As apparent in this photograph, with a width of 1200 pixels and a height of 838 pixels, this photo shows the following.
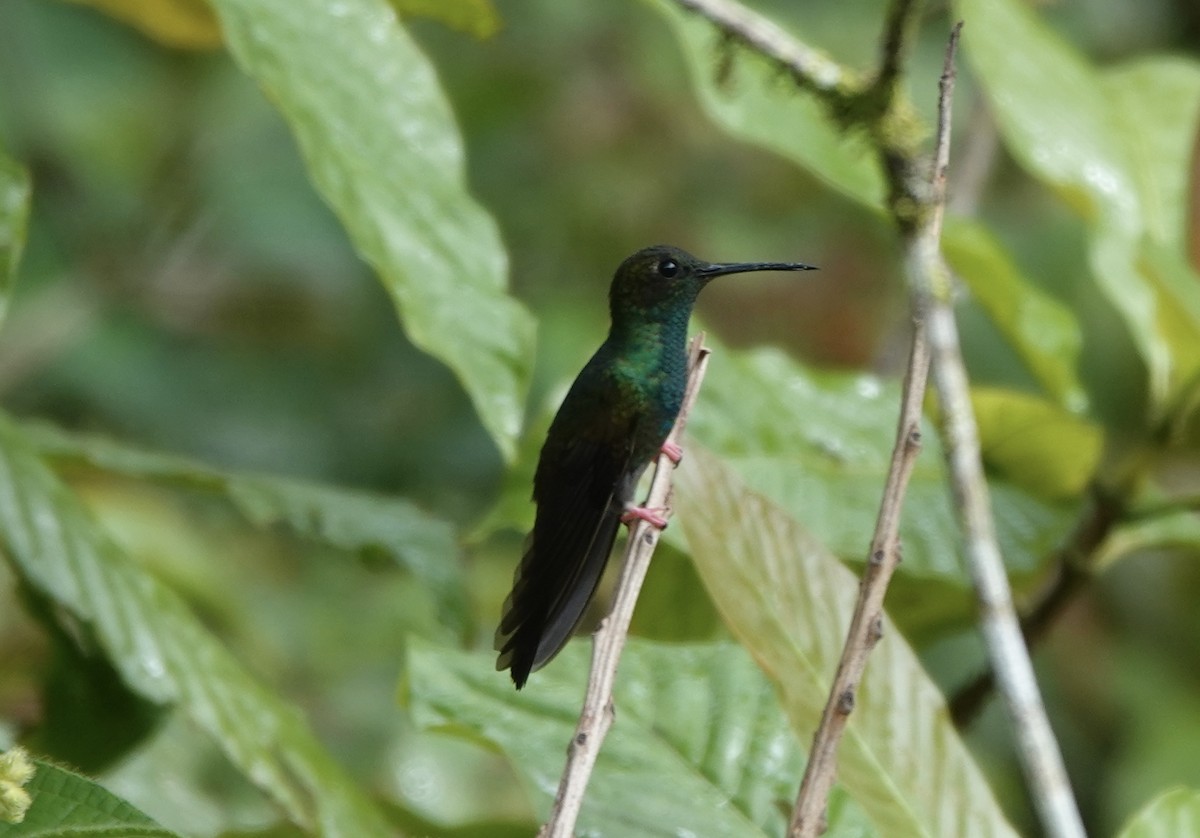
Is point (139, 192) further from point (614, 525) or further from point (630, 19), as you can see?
point (614, 525)

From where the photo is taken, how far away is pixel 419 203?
1.94 m

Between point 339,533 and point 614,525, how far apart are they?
2.38 ft

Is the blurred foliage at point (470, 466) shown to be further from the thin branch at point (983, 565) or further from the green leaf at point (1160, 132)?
the thin branch at point (983, 565)

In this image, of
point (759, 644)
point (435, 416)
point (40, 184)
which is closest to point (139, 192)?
point (40, 184)

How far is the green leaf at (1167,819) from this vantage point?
5.92 ft

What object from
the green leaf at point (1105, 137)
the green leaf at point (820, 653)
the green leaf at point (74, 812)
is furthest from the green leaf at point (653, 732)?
the green leaf at point (1105, 137)

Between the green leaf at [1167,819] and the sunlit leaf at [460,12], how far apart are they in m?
1.36

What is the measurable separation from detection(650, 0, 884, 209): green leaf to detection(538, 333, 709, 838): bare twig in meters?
0.97

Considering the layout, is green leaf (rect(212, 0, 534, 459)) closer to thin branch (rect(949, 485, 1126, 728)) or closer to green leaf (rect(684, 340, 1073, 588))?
green leaf (rect(684, 340, 1073, 588))

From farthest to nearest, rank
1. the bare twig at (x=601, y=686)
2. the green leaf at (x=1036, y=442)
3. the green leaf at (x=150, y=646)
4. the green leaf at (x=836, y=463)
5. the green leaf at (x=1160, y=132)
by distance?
the green leaf at (x=1160, y=132)
the green leaf at (x=1036, y=442)
the green leaf at (x=836, y=463)
the green leaf at (x=150, y=646)
the bare twig at (x=601, y=686)

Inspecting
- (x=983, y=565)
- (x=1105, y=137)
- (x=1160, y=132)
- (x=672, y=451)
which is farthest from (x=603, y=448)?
(x=1160, y=132)

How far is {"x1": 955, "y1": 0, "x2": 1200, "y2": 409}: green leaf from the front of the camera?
264cm

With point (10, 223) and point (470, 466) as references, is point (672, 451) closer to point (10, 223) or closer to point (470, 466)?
point (10, 223)

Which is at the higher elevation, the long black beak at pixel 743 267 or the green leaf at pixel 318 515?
the long black beak at pixel 743 267
